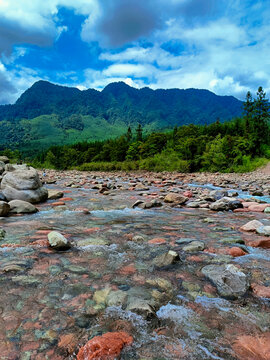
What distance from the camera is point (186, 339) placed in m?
1.54

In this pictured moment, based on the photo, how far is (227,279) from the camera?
7.61 ft

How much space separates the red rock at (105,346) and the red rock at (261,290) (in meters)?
1.39

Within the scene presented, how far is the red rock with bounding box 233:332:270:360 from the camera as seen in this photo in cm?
141

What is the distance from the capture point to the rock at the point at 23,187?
299 inches

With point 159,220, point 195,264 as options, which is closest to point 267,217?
point 159,220

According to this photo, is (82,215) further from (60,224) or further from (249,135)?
(249,135)

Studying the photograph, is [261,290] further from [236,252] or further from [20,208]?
[20,208]

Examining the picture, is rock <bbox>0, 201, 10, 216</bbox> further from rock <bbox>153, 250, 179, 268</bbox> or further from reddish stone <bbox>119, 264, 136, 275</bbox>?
rock <bbox>153, 250, 179, 268</bbox>

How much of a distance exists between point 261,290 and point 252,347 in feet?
2.71

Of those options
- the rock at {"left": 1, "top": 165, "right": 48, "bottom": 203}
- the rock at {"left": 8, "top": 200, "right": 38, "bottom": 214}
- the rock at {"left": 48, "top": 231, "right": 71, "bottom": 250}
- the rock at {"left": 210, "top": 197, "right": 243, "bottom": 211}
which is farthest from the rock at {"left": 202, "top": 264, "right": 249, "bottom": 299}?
the rock at {"left": 1, "top": 165, "right": 48, "bottom": 203}

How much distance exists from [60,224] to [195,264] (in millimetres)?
3165

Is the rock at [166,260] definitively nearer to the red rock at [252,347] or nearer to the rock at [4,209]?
the red rock at [252,347]

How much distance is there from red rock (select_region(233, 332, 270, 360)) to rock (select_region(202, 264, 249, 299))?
51 cm

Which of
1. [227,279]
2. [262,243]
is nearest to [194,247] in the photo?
[227,279]
